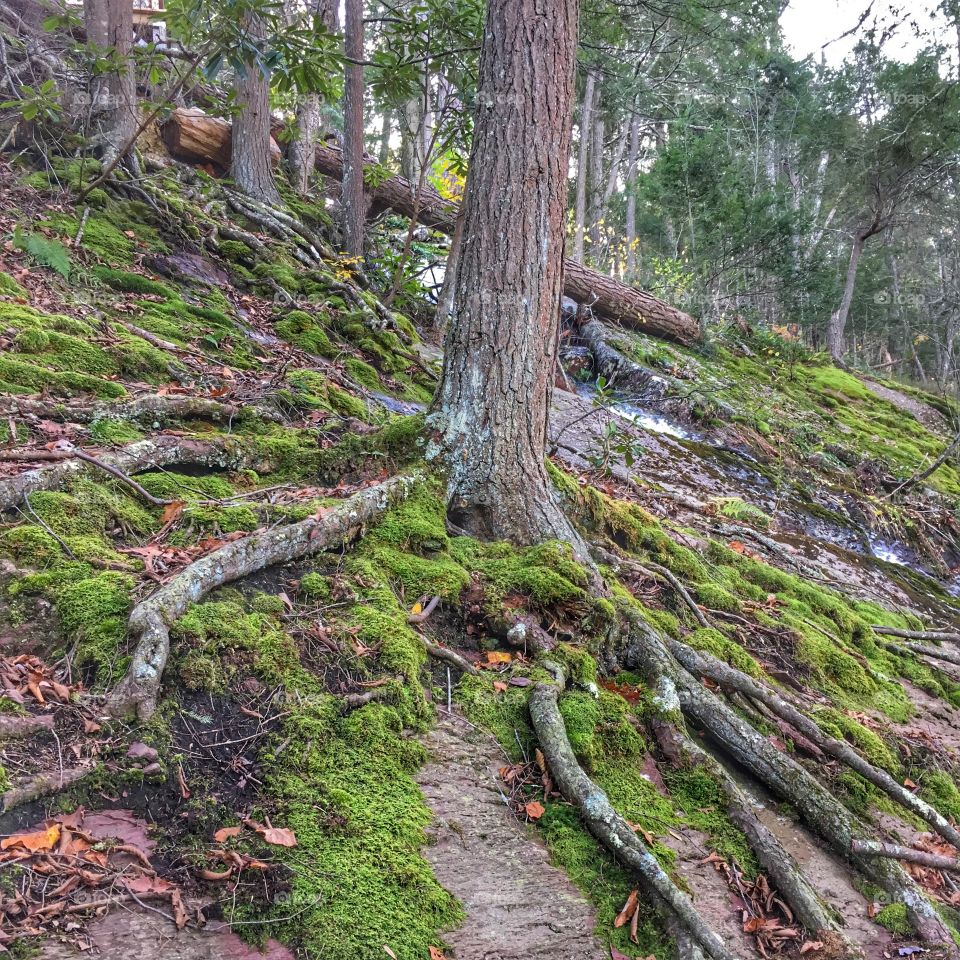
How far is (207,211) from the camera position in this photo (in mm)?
8797

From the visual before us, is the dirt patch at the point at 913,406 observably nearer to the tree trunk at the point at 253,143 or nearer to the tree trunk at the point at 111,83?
the tree trunk at the point at 253,143

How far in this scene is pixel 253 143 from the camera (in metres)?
9.97

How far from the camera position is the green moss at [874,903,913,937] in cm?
265

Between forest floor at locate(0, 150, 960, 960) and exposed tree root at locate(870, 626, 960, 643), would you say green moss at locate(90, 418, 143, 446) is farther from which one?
exposed tree root at locate(870, 626, 960, 643)

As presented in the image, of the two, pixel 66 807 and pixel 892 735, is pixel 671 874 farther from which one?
pixel 892 735

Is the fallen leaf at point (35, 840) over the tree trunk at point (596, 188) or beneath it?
beneath

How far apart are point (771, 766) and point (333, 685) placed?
220 cm

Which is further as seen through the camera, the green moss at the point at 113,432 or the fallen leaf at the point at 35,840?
the green moss at the point at 113,432

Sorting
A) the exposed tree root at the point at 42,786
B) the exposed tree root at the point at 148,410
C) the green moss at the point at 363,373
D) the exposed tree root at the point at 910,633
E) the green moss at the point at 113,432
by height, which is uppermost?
the green moss at the point at 363,373

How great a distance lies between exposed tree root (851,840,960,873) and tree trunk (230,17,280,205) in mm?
10735

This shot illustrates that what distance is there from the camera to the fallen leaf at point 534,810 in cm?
258

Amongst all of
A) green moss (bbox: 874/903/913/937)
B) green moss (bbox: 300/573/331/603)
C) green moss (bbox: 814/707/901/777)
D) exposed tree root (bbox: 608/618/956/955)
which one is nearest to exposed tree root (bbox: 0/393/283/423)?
green moss (bbox: 300/573/331/603)

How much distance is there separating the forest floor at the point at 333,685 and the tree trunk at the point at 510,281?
1.06ft

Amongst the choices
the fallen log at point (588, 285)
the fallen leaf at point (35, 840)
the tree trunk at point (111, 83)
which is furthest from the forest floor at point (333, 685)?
the fallen log at point (588, 285)
